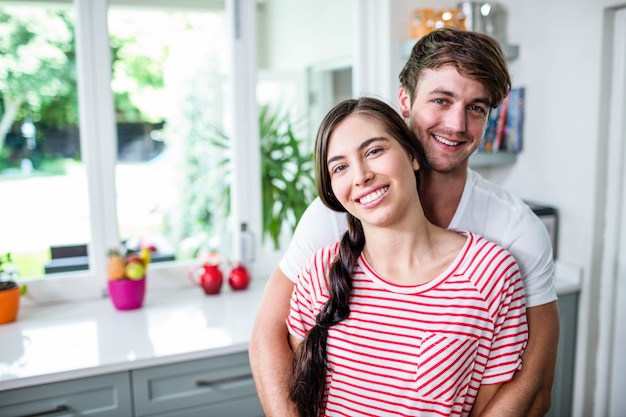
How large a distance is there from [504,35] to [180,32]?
4.97ft

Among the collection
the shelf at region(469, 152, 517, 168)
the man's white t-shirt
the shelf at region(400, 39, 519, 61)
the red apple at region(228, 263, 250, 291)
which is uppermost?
the shelf at region(400, 39, 519, 61)

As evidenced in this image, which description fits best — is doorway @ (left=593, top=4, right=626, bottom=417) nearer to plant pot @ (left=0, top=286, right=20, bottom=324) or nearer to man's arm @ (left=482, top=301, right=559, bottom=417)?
man's arm @ (left=482, top=301, right=559, bottom=417)

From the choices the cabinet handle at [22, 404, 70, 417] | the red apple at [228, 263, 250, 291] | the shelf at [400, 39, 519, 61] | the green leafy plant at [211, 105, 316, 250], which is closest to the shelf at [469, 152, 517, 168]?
the shelf at [400, 39, 519, 61]

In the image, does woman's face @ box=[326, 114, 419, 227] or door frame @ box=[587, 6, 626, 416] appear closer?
woman's face @ box=[326, 114, 419, 227]

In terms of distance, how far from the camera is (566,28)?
7.81ft

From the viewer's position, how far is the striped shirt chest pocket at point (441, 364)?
1107 millimetres

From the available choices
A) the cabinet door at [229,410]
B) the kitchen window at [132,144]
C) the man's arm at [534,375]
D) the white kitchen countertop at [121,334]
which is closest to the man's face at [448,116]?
the man's arm at [534,375]

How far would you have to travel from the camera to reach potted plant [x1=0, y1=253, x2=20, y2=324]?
2004 millimetres

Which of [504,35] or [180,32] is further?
[504,35]

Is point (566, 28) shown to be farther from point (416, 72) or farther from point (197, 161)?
point (197, 161)

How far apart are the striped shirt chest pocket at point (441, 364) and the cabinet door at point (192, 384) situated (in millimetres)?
900

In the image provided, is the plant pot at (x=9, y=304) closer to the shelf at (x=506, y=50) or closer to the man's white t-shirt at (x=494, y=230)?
the man's white t-shirt at (x=494, y=230)

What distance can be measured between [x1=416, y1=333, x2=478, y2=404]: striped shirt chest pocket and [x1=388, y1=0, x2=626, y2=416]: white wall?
150cm

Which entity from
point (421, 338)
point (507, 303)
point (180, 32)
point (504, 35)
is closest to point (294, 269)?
point (421, 338)
